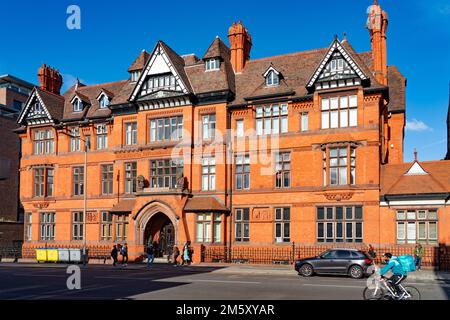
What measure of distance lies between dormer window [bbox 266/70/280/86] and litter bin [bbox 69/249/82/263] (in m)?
18.7

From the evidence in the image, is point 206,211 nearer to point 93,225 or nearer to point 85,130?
point 93,225

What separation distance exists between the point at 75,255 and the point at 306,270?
19048mm

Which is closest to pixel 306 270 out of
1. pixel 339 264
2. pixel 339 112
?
pixel 339 264

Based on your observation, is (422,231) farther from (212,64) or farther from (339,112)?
(212,64)

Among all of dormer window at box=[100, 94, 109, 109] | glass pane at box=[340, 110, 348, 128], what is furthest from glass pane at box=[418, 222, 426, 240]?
dormer window at box=[100, 94, 109, 109]

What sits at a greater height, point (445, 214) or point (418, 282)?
point (445, 214)

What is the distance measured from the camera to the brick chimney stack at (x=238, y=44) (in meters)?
39.8

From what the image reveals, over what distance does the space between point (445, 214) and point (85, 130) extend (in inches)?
1145

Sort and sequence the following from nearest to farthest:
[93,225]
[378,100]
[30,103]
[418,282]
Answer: [418,282] < [378,100] < [93,225] < [30,103]

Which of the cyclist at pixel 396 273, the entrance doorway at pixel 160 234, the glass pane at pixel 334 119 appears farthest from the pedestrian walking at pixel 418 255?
the entrance doorway at pixel 160 234

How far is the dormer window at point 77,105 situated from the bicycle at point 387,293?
34.5m

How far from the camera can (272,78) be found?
3672 cm

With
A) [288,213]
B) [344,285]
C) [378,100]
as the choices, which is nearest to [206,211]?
[288,213]

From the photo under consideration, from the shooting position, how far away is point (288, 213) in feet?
114
